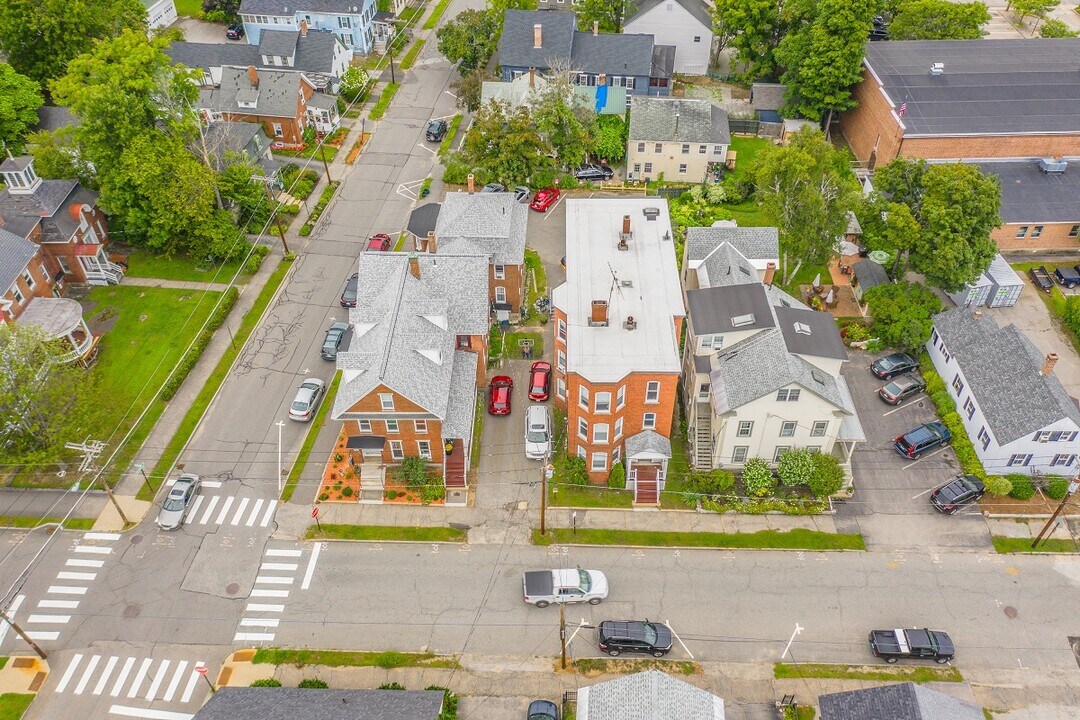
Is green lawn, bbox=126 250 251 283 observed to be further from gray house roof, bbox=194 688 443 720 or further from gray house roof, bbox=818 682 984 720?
gray house roof, bbox=818 682 984 720

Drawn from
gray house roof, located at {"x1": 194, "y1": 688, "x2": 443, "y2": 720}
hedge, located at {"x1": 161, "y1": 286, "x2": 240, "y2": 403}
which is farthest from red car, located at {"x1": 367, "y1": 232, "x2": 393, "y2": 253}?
gray house roof, located at {"x1": 194, "y1": 688, "x2": 443, "y2": 720}

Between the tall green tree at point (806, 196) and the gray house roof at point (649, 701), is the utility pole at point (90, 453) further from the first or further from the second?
the tall green tree at point (806, 196)

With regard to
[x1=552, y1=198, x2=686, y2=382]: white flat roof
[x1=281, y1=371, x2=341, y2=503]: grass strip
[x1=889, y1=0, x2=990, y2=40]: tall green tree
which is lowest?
[x1=281, y1=371, x2=341, y2=503]: grass strip

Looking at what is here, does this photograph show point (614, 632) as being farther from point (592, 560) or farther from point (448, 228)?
point (448, 228)

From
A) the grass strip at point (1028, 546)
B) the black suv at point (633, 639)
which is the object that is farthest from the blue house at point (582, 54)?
the black suv at point (633, 639)

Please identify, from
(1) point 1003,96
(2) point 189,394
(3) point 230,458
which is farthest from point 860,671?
(1) point 1003,96

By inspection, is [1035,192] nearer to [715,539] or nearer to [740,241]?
[740,241]
